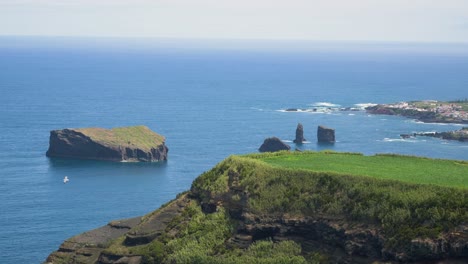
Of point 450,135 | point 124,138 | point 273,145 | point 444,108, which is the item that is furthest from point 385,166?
point 444,108

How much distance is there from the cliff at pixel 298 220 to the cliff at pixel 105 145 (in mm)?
80754

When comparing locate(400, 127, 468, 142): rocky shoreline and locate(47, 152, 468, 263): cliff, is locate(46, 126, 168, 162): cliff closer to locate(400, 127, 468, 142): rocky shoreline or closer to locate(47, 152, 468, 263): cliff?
locate(400, 127, 468, 142): rocky shoreline

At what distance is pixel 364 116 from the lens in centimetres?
18625

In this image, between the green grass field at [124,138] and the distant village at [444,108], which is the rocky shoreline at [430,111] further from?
the green grass field at [124,138]

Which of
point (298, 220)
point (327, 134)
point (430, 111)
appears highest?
point (298, 220)

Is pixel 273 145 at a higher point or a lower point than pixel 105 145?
higher

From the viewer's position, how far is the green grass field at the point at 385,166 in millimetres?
44469

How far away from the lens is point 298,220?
43.6 meters

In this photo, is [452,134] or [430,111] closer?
[452,134]

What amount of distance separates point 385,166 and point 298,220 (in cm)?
764

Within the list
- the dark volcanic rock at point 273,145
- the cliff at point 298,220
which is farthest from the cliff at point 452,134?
the cliff at point 298,220

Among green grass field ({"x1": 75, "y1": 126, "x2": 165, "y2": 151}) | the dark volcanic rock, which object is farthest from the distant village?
green grass field ({"x1": 75, "y1": 126, "x2": 165, "y2": 151})

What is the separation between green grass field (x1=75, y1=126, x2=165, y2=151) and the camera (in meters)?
134

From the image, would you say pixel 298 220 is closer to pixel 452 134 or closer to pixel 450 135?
pixel 450 135
